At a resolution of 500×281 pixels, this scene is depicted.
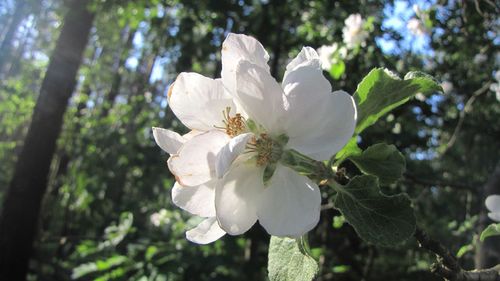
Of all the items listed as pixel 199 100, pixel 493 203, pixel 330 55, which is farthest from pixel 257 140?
pixel 330 55

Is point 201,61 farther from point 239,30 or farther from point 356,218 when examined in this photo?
point 356,218

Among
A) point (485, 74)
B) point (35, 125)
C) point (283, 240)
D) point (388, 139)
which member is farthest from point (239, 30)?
point (283, 240)

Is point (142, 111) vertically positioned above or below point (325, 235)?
below

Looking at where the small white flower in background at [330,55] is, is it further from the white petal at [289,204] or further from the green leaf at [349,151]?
the white petal at [289,204]

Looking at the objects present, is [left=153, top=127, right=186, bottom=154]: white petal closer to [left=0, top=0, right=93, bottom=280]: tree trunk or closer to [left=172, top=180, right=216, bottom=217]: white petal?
[left=172, top=180, right=216, bottom=217]: white petal

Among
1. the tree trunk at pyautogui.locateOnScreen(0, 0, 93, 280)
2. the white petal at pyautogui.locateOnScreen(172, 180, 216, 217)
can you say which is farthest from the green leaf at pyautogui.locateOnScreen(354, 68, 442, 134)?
the tree trunk at pyautogui.locateOnScreen(0, 0, 93, 280)
